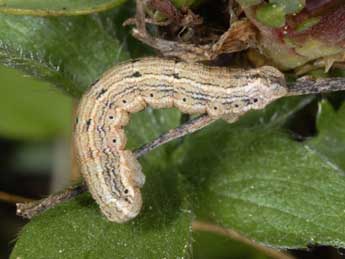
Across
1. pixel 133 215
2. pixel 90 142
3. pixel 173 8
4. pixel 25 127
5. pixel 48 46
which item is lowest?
pixel 25 127

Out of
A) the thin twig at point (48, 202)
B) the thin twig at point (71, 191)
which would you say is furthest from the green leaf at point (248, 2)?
the thin twig at point (48, 202)

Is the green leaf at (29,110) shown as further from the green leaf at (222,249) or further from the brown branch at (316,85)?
the brown branch at (316,85)

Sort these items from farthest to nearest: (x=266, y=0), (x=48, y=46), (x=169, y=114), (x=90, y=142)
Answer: (x=169, y=114), (x=48, y=46), (x=90, y=142), (x=266, y=0)

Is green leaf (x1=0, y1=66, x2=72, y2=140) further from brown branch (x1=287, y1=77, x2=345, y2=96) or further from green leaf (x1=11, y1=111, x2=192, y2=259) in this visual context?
brown branch (x1=287, y1=77, x2=345, y2=96)

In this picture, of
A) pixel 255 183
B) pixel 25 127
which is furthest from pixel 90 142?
pixel 25 127

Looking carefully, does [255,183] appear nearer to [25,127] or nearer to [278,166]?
[278,166]

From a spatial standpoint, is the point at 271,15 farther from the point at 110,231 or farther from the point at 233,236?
the point at 233,236

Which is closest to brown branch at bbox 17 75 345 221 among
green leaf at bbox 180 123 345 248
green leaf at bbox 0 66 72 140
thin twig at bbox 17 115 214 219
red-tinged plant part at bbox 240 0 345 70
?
thin twig at bbox 17 115 214 219
